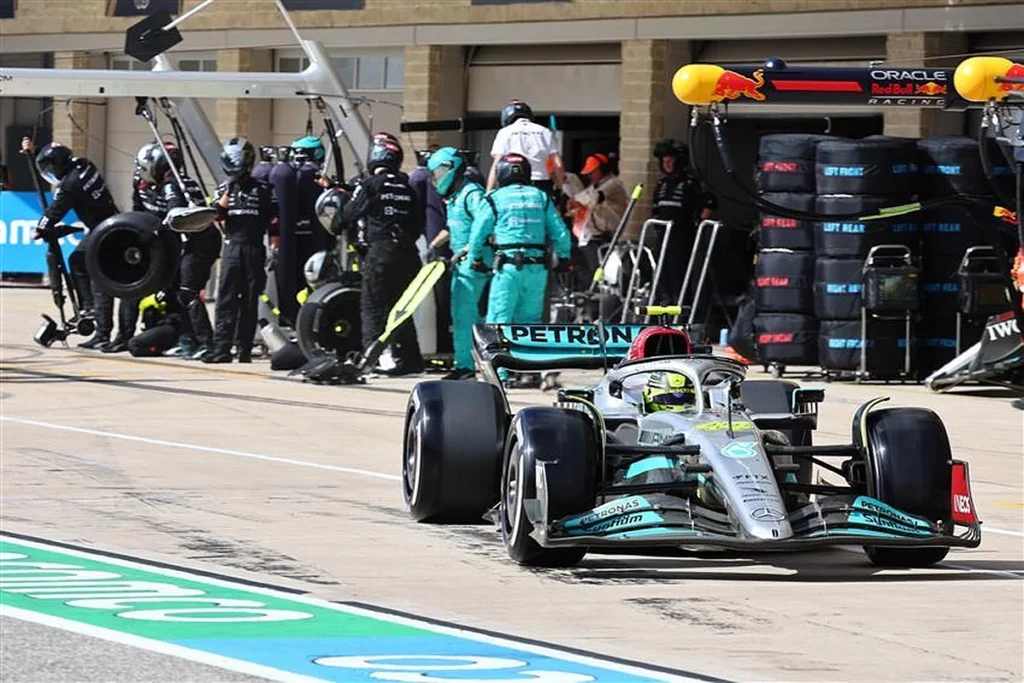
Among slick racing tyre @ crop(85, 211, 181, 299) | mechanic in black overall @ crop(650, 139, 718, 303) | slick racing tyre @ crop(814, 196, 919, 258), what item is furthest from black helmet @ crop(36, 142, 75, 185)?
slick racing tyre @ crop(814, 196, 919, 258)

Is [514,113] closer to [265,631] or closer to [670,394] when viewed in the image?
[670,394]

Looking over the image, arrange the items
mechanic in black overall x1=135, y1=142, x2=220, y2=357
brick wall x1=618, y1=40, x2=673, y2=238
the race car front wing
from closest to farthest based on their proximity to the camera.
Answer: the race car front wing → mechanic in black overall x1=135, y1=142, x2=220, y2=357 → brick wall x1=618, y1=40, x2=673, y2=238

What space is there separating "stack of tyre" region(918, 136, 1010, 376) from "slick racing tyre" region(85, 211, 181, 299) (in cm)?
708

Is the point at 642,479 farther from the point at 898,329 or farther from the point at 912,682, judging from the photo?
the point at 898,329

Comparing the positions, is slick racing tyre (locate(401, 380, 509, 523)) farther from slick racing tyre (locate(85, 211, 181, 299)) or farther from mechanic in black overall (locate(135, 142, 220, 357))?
mechanic in black overall (locate(135, 142, 220, 357))

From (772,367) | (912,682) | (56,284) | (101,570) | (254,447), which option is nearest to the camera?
(912,682)

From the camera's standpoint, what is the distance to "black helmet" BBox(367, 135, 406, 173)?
1992 cm


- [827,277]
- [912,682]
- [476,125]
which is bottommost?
[912,682]

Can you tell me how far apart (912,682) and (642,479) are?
2.85 metres

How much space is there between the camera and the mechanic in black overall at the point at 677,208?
2355 centimetres

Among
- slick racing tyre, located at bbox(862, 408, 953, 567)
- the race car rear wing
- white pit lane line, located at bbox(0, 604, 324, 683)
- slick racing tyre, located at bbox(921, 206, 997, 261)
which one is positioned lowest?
white pit lane line, located at bbox(0, 604, 324, 683)

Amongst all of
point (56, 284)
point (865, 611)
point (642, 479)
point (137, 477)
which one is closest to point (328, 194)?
point (56, 284)

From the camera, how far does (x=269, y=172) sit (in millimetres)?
22172

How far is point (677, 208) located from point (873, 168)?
12.7 ft
